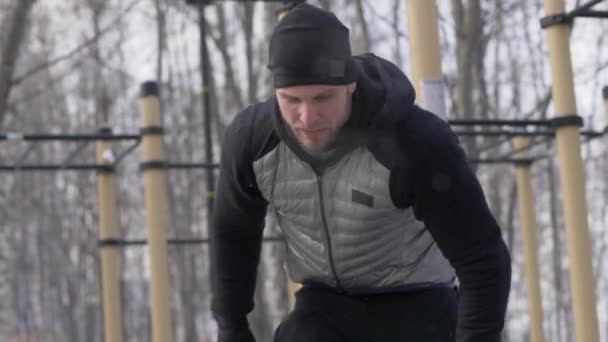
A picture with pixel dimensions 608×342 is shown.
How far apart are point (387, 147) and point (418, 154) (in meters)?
0.09

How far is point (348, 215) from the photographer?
2740 millimetres

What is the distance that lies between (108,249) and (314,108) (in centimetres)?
622

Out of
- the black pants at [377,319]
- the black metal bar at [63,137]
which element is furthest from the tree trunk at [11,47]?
the black pants at [377,319]

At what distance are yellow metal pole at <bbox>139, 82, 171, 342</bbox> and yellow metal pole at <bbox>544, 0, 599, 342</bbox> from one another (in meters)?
3.05

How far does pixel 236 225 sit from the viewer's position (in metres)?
2.86

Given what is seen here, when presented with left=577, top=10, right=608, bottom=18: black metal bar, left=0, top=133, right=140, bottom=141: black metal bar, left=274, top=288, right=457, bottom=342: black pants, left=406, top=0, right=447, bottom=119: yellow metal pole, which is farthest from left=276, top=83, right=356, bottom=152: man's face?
left=0, top=133, right=140, bottom=141: black metal bar

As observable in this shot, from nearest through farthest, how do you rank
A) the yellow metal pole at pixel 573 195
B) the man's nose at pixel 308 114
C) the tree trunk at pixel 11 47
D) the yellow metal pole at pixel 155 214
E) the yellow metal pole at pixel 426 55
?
1. the man's nose at pixel 308 114
2. the yellow metal pole at pixel 426 55
3. the yellow metal pole at pixel 573 195
4. the yellow metal pole at pixel 155 214
5. the tree trunk at pixel 11 47

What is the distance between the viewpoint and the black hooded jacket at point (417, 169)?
8.36 ft

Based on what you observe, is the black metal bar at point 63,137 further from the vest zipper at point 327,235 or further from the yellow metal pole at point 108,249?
the vest zipper at point 327,235

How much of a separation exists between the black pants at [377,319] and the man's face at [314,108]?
21.4 inches

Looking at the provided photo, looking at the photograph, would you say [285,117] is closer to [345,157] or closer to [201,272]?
[345,157]

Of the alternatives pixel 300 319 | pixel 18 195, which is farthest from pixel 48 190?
pixel 300 319

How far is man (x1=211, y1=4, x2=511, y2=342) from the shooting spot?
100.0 inches

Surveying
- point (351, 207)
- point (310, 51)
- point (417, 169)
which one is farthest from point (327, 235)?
point (310, 51)
